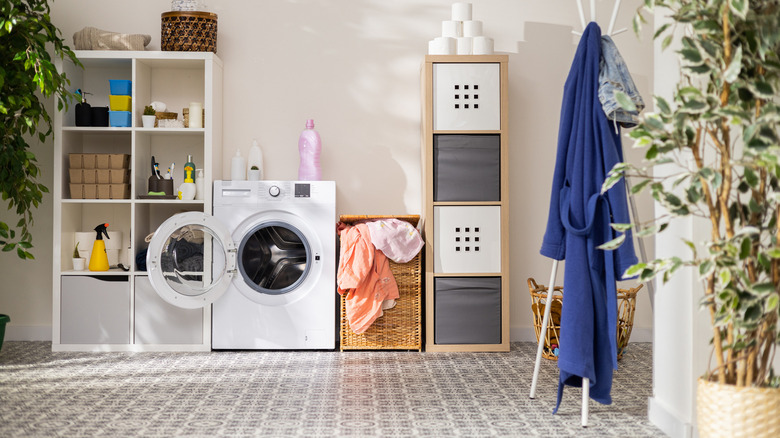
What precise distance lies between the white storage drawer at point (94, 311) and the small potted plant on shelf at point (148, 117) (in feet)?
2.84

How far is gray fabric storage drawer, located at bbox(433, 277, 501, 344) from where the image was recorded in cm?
399

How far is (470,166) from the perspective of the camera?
401cm

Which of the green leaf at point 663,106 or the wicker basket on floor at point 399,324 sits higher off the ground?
the green leaf at point 663,106

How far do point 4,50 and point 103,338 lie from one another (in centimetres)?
155

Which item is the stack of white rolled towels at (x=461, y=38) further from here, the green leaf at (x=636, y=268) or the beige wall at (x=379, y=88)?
the green leaf at (x=636, y=268)

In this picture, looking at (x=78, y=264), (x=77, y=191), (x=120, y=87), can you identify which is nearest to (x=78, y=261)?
(x=78, y=264)

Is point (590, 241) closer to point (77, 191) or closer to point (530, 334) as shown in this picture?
point (530, 334)

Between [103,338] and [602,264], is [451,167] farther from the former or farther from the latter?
[103,338]

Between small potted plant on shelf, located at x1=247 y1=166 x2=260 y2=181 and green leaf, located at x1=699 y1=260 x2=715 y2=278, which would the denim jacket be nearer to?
green leaf, located at x1=699 y1=260 x2=715 y2=278

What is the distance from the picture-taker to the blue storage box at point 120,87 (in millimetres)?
4020

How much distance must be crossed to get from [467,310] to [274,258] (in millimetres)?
1090

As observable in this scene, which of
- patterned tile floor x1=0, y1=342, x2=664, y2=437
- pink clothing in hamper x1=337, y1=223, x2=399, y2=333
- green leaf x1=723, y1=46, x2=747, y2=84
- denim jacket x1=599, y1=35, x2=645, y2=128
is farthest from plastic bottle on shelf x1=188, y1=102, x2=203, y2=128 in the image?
green leaf x1=723, y1=46, x2=747, y2=84

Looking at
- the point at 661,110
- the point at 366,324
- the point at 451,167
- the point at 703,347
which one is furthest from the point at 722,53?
the point at 366,324

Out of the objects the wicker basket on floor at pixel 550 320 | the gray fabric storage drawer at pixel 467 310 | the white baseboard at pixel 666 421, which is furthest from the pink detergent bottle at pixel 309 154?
the white baseboard at pixel 666 421
